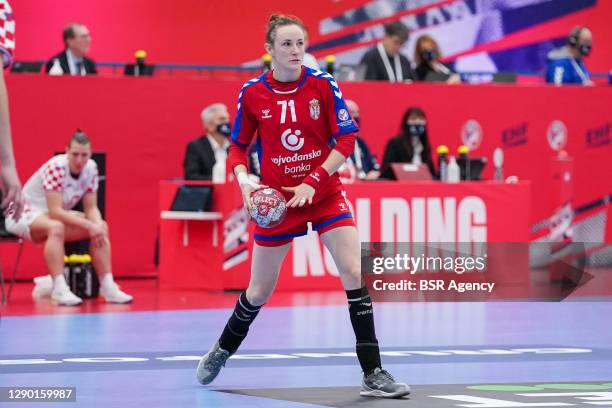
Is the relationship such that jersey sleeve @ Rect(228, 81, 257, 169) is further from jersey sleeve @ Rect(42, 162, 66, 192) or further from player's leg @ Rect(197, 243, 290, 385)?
jersey sleeve @ Rect(42, 162, 66, 192)

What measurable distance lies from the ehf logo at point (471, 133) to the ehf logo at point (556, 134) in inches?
35.0

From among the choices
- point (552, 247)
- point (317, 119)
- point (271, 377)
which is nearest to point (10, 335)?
point (271, 377)

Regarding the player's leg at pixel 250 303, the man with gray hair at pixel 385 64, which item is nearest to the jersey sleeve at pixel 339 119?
the player's leg at pixel 250 303

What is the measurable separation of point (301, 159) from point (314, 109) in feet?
0.85

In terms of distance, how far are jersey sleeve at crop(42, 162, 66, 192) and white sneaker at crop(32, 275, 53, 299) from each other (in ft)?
2.95

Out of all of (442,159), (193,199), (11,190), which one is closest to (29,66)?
(193,199)

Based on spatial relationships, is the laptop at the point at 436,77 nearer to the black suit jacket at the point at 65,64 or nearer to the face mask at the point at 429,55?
the face mask at the point at 429,55

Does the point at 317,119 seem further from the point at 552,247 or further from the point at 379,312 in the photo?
the point at 552,247

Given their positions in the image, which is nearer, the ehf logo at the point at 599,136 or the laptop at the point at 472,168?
the laptop at the point at 472,168

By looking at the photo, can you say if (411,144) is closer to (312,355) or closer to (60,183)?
(60,183)

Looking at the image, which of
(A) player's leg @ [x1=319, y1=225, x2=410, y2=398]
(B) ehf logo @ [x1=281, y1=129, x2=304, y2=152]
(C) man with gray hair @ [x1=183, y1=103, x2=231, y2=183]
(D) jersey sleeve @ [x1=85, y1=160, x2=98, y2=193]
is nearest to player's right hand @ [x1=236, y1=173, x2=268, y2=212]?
(B) ehf logo @ [x1=281, y1=129, x2=304, y2=152]

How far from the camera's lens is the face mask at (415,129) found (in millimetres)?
12938

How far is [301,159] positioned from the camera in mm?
6500

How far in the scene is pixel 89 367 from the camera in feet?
24.3
